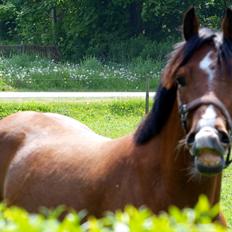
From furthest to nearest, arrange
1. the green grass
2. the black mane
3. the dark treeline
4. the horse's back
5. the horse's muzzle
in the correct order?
the dark treeline
the green grass
the horse's back
the black mane
the horse's muzzle

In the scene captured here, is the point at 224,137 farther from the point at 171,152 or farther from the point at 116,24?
the point at 116,24

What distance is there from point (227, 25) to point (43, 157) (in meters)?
1.72

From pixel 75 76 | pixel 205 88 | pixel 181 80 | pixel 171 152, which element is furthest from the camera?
pixel 75 76

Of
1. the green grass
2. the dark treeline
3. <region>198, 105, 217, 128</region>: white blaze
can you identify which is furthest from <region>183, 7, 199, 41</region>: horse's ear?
the dark treeline

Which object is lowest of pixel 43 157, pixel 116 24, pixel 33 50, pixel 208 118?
pixel 33 50

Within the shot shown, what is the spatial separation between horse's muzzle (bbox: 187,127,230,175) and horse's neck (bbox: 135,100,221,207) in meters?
0.36

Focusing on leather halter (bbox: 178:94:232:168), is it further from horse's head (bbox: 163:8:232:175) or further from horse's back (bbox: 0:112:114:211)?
horse's back (bbox: 0:112:114:211)

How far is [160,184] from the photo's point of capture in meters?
4.15

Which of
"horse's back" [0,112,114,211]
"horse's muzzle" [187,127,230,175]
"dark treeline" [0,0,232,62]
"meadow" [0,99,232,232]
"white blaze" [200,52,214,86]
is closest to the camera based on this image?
"meadow" [0,99,232,232]

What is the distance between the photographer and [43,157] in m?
5.15

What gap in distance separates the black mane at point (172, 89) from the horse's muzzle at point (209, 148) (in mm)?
494

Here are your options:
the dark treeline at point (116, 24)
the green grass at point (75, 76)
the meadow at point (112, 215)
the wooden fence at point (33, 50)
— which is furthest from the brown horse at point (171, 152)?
the wooden fence at point (33, 50)

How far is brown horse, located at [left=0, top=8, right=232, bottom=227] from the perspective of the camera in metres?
3.75

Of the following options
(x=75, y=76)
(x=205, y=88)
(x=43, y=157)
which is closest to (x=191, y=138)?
(x=205, y=88)
